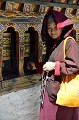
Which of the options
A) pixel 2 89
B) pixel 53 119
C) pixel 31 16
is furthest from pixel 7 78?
pixel 53 119

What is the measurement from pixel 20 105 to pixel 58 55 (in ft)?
6.25

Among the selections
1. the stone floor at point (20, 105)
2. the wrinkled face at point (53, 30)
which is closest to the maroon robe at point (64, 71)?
the wrinkled face at point (53, 30)

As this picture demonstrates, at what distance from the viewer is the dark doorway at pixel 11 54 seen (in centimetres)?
487

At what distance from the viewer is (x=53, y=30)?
3.31m

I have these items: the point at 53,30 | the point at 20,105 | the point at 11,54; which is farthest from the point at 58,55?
the point at 11,54

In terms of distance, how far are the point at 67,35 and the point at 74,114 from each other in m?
1.00

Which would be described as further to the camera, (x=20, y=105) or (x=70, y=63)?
(x=20, y=105)

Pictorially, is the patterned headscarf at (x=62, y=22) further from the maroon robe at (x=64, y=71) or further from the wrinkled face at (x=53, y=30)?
the maroon robe at (x=64, y=71)

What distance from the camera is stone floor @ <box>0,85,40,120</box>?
4609mm

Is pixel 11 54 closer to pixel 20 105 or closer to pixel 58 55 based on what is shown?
pixel 20 105

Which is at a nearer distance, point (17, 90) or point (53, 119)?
point (53, 119)

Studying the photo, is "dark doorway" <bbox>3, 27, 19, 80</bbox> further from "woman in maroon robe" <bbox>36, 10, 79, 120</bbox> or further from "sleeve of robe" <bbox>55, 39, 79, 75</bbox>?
"sleeve of robe" <bbox>55, 39, 79, 75</bbox>

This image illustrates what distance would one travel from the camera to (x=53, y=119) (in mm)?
3516

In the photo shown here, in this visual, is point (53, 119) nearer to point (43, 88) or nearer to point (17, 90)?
point (43, 88)
